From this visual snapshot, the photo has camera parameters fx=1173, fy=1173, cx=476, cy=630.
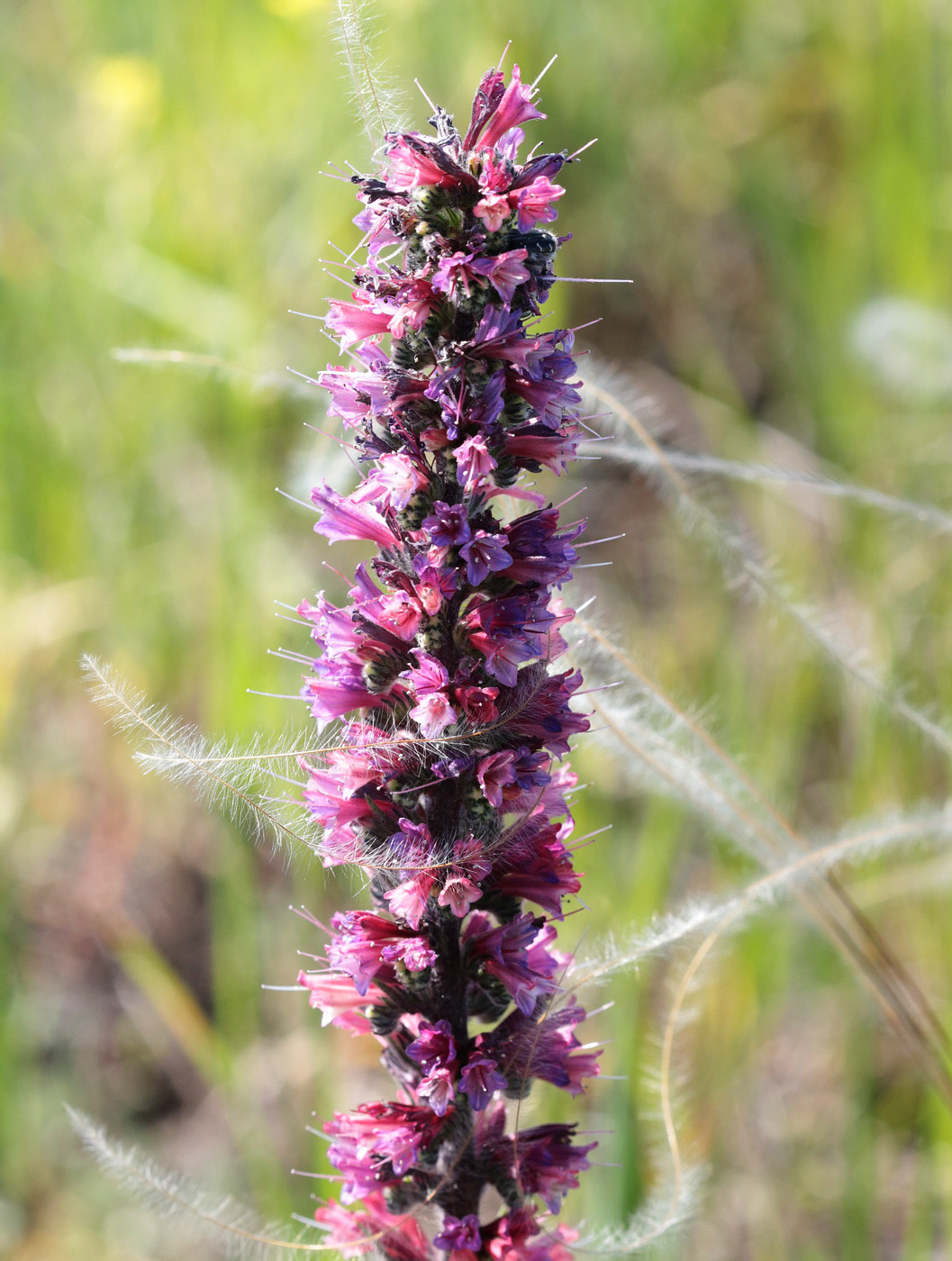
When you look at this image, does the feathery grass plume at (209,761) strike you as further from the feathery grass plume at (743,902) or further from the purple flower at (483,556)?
the feathery grass plume at (743,902)

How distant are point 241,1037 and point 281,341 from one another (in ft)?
9.64

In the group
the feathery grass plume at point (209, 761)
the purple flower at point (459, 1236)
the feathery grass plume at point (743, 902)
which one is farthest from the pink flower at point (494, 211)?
the purple flower at point (459, 1236)

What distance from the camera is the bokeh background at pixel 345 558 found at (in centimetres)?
328

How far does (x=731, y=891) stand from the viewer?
6.95 ft

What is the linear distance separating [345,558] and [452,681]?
360 cm

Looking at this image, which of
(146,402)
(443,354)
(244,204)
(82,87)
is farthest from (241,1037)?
(82,87)

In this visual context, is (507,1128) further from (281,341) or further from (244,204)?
(244,204)

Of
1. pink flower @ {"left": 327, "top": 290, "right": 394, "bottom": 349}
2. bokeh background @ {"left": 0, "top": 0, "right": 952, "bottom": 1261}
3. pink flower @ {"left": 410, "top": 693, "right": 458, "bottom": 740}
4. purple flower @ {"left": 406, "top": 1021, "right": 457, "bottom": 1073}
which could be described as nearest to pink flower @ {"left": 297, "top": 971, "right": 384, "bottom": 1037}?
purple flower @ {"left": 406, "top": 1021, "right": 457, "bottom": 1073}

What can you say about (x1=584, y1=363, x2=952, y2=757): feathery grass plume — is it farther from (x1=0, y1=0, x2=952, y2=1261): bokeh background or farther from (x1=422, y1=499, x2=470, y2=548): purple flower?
(x1=422, y1=499, x2=470, y2=548): purple flower

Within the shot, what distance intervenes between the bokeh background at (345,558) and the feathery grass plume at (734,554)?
0.64m

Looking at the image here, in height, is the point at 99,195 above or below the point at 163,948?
above

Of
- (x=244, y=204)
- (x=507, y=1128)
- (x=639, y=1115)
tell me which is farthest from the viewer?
(x=244, y=204)

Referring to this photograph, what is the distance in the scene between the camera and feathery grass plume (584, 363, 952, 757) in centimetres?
231

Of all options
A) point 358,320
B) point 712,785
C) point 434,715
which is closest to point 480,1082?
point 434,715
